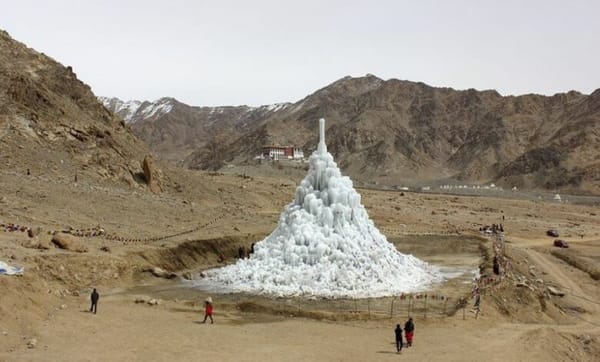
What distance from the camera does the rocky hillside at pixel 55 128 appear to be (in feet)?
152

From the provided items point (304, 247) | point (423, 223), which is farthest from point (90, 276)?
point (423, 223)

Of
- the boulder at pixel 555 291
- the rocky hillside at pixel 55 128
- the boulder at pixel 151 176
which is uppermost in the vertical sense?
the rocky hillside at pixel 55 128

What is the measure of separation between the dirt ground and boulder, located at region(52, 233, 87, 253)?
0.55 metres

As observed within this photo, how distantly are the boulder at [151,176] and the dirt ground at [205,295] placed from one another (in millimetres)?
1686

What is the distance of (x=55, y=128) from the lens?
50094 millimetres

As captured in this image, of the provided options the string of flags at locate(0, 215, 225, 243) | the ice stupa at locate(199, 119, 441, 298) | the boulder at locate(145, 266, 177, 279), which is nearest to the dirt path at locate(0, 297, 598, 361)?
the ice stupa at locate(199, 119, 441, 298)

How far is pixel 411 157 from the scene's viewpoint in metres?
155

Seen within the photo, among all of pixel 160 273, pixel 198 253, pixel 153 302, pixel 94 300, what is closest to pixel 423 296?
pixel 153 302

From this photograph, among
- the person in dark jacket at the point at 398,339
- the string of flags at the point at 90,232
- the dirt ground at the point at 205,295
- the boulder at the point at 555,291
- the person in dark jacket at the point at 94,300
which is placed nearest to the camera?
the person in dark jacket at the point at 398,339

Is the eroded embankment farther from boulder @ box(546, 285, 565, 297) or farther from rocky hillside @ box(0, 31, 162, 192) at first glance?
boulder @ box(546, 285, 565, 297)

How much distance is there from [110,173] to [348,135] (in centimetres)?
11659

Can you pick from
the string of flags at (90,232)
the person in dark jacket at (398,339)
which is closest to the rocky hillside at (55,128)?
the string of flags at (90,232)

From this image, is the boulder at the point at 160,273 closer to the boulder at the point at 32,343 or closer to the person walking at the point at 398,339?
the boulder at the point at 32,343

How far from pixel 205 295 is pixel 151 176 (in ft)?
88.9
